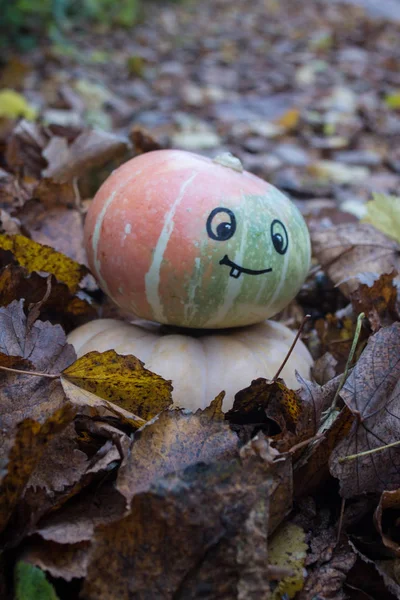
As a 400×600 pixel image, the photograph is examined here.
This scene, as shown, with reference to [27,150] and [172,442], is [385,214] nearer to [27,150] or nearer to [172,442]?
[172,442]

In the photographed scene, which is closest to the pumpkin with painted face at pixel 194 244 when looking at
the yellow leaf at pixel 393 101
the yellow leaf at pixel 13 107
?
the yellow leaf at pixel 13 107

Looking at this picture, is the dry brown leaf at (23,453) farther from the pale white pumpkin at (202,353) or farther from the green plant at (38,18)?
the green plant at (38,18)

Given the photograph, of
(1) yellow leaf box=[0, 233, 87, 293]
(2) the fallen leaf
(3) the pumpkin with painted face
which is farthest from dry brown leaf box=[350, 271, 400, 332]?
(2) the fallen leaf

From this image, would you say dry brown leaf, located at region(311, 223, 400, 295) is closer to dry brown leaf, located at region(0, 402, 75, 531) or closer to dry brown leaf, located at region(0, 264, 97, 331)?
dry brown leaf, located at region(0, 264, 97, 331)

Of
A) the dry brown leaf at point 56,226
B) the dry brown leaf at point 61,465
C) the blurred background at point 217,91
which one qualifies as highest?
the dry brown leaf at point 61,465

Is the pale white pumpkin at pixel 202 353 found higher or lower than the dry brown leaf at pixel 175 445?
lower

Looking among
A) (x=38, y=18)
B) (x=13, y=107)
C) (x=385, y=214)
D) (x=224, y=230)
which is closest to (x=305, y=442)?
(x=224, y=230)
